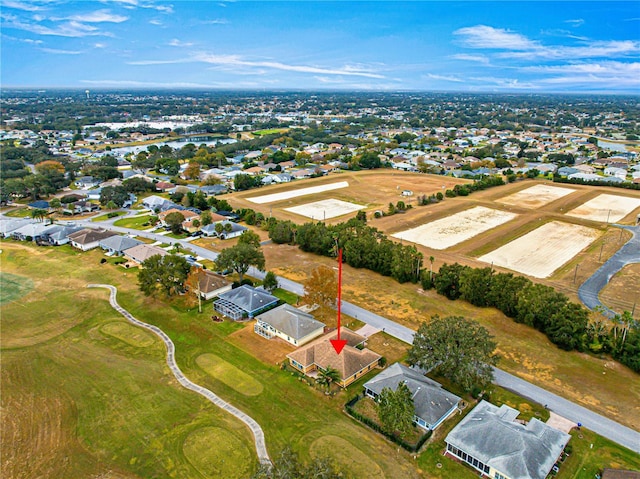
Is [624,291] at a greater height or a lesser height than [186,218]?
lesser

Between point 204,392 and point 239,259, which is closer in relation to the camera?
point 204,392

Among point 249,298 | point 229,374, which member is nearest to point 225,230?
point 249,298

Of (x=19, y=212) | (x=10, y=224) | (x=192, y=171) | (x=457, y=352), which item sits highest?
(x=192, y=171)

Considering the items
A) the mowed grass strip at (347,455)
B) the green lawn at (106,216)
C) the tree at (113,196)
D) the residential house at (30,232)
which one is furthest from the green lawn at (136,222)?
the mowed grass strip at (347,455)

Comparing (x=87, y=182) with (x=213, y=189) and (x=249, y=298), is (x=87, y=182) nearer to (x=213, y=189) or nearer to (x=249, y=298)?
(x=213, y=189)

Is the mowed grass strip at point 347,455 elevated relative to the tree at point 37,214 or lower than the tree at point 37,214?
lower

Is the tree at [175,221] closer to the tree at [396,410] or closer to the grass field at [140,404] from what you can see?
the grass field at [140,404]

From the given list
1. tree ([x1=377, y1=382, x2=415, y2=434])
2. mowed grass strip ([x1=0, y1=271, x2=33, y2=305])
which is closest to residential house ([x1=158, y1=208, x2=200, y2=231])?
mowed grass strip ([x1=0, y1=271, x2=33, y2=305])
